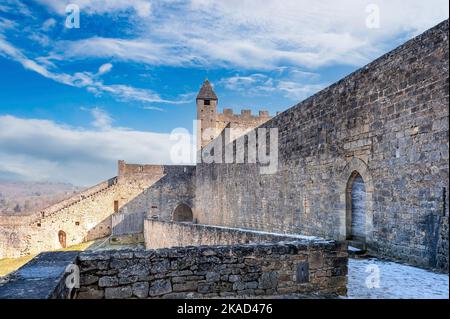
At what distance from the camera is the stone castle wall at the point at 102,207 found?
87.0 feet

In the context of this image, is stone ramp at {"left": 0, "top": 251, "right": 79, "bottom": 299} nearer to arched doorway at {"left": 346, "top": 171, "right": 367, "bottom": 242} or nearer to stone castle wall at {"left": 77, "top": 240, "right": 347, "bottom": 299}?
stone castle wall at {"left": 77, "top": 240, "right": 347, "bottom": 299}

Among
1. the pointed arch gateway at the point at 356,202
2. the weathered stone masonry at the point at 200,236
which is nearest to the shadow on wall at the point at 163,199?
the weathered stone masonry at the point at 200,236

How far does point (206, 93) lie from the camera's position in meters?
33.4

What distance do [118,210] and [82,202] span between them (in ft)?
9.56

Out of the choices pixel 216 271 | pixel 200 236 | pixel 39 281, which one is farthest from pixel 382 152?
pixel 39 281

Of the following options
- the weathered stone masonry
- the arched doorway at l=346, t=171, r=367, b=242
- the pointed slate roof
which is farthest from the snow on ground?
the pointed slate roof

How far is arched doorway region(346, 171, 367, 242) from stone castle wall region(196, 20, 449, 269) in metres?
0.10

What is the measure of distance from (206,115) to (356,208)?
2395cm

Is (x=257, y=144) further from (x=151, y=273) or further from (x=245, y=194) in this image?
(x=151, y=273)

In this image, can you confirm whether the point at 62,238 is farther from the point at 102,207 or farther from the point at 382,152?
the point at 382,152

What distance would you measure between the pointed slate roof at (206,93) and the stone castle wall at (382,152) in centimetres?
1956

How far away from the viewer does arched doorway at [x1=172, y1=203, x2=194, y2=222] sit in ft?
111

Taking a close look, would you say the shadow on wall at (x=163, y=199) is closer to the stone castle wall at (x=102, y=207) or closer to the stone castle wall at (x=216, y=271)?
the stone castle wall at (x=102, y=207)

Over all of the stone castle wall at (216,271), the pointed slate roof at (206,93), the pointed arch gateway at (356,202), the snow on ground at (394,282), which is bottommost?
the snow on ground at (394,282)
